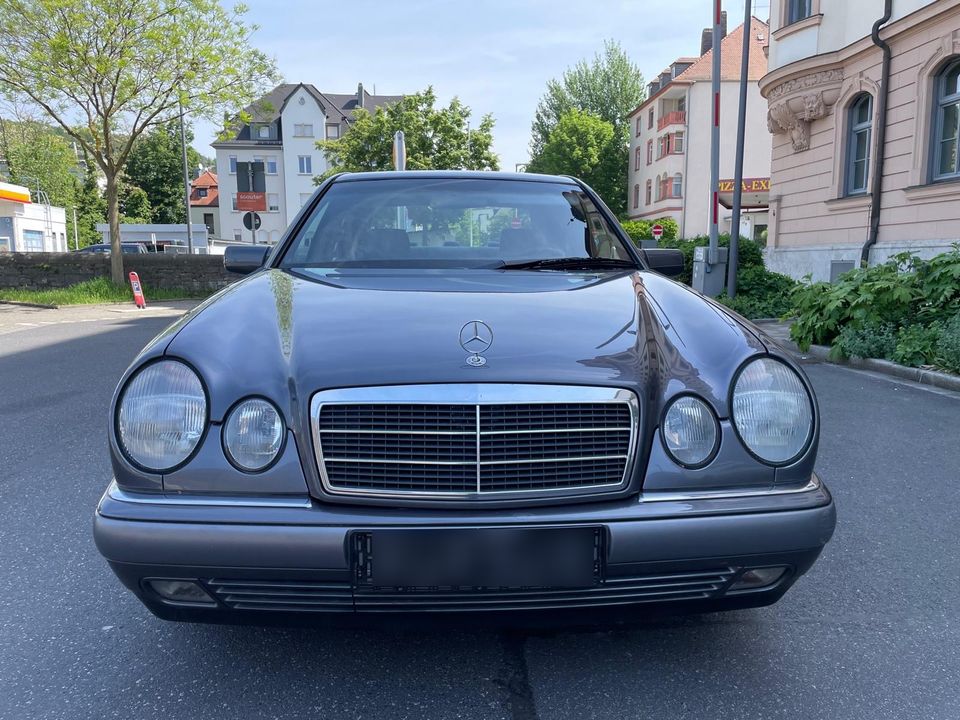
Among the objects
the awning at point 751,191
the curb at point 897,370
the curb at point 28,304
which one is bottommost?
the curb at point 897,370

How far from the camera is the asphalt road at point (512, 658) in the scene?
2055 mm

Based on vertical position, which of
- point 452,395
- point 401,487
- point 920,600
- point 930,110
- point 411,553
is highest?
point 930,110

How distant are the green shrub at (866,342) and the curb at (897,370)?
10cm

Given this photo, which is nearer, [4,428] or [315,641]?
[315,641]

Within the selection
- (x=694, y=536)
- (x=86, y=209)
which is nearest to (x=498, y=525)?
(x=694, y=536)

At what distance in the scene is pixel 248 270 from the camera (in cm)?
351

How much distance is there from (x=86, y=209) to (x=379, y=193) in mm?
81113

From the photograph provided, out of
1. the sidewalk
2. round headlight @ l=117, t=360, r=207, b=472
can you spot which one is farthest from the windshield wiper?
the sidewalk

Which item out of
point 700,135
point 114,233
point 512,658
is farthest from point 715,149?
point 700,135

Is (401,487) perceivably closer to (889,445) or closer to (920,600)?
(920,600)

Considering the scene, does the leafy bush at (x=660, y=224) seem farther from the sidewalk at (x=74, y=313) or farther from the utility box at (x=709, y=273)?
the sidewalk at (x=74, y=313)

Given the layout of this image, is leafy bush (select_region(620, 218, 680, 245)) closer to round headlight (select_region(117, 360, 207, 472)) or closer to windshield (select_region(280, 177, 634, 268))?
windshield (select_region(280, 177, 634, 268))

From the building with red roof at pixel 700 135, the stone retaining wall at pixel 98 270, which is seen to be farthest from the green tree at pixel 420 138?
the building with red roof at pixel 700 135

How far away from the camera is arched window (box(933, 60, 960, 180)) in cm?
1197
